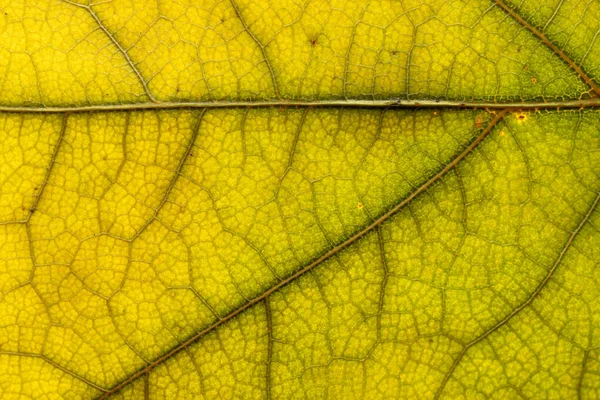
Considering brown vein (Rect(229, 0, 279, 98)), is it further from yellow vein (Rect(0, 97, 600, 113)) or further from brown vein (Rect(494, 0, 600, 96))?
brown vein (Rect(494, 0, 600, 96))

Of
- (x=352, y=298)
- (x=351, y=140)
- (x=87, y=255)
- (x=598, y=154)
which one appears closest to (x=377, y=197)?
(x=351, y=140)

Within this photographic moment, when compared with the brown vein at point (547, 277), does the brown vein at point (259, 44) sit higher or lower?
higher

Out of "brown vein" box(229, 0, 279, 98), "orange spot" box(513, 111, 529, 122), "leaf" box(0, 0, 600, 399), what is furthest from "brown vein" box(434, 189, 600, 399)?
"brown vein" box(229, 0, 279, 98)

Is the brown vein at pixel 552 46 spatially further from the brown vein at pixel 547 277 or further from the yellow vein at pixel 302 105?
the brown vein at pixel 547 277

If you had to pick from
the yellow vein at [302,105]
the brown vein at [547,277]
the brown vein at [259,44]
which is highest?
the brown vein at [259,44]

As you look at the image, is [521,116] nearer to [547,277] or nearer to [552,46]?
[552,46]

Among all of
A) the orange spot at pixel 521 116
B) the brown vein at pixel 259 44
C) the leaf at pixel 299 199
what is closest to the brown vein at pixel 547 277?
the leaf at pixel 299 199

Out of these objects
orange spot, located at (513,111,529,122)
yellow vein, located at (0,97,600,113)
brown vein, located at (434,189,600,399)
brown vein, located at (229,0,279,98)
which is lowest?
brown vein, located at (434,189,600,399)

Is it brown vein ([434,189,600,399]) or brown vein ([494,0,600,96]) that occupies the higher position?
brown vein ([494,0,600,96])
